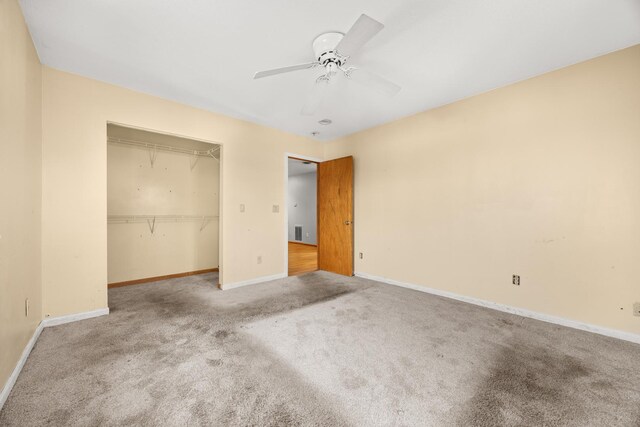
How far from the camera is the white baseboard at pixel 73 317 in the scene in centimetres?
244

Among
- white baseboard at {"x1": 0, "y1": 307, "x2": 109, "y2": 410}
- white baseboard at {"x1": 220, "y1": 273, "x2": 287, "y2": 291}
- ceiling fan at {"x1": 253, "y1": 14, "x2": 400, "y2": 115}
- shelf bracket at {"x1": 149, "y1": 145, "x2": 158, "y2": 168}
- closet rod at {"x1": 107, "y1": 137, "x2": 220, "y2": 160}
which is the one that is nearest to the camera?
white baseboard at {"x1": 0, "y1": 307, "x2": 109, "y2": 410}

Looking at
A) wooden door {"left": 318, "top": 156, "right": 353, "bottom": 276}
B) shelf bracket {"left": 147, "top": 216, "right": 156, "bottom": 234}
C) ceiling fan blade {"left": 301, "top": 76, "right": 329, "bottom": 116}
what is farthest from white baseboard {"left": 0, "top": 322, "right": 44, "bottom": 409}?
wooden door {"left": 318, "top": 156, "right": 353, "bottom": 276}

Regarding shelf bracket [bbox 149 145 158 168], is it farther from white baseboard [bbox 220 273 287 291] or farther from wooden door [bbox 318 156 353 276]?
wooden door [bbox 318 156 353 276]

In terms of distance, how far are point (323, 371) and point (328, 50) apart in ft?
7.97

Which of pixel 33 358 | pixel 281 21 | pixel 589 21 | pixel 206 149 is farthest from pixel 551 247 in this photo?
pixel 206 149

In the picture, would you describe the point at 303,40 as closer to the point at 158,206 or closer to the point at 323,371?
the point at 323,371

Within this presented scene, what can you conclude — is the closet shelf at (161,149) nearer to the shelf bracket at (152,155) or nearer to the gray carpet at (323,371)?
the shelf bracket at (152,155)

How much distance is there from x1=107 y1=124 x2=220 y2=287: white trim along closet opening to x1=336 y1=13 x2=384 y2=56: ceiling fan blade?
3445 mm

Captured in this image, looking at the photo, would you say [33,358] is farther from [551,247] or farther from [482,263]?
[551,247]

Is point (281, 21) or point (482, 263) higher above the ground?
point (281, 21)

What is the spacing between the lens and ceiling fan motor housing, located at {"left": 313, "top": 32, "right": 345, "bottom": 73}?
201cm

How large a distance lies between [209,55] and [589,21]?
3026 mm

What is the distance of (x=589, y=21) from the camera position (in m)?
1.89

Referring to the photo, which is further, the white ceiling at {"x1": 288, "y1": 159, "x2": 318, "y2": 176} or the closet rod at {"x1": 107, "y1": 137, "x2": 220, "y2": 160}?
the white ceiling at {"x1": 288, "y1": 159, "x2": 318, "y2": 176}
